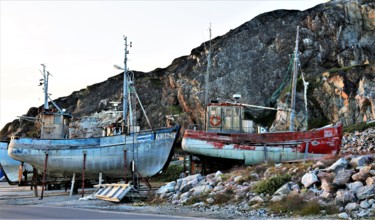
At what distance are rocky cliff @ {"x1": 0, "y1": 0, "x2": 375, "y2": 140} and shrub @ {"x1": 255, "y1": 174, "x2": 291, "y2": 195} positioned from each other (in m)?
37.4

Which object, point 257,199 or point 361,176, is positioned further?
point 257,199

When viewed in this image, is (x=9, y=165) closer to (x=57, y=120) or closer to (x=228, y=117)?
(x=57, y=120)

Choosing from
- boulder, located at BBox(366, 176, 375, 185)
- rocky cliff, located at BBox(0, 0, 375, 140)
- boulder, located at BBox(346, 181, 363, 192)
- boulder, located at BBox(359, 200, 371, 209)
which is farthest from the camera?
rocky cliff, located at BBox(0, 0, 375, 140)

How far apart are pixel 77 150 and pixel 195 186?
42.1ft

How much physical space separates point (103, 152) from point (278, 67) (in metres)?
46.7

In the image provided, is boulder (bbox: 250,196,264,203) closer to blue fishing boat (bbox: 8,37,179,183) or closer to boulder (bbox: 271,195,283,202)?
boulder (bbox: 271,195,283,202)

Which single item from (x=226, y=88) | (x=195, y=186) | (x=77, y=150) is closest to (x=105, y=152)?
(x=77, y=150)

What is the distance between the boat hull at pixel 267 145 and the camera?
26.8 m

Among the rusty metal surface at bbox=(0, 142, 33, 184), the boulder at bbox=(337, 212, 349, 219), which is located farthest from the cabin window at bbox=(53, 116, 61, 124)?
the boulder at bbox=(337, 212, 349, 219)

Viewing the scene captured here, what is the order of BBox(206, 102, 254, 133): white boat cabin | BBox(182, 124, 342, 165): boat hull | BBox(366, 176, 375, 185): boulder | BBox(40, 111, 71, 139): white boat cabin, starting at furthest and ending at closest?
BBox(40, 111, 71, 139): white boat cabin → BBox(206, 102, 254, 133): white boat cabin → BBox(182, 124, 342, 165): boat hull → BBox(366, 176, 375, 185): boulder

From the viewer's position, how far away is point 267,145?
1067 inches

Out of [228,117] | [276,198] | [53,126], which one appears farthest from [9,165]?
[276,198]

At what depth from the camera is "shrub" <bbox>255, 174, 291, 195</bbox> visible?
1626 centimetres

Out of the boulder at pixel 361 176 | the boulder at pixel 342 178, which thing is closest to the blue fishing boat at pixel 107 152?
the boulder at pixel 342 178
